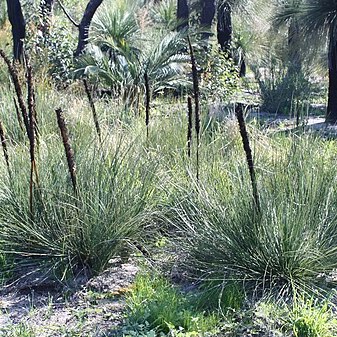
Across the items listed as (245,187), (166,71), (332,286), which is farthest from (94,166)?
(166,71)

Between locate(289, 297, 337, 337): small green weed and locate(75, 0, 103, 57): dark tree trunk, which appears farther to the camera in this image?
locate(75, 0, 103, 57): dark tree trunk

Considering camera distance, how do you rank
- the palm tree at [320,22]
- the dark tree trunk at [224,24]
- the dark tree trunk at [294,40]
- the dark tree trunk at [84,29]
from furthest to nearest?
the dark tree trunk at [224,24], the dark tree trunk at [84,29], the dark tree trunk at [294,40], the palm tree at [320,22]

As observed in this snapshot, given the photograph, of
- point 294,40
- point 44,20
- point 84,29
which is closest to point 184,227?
point 294,40

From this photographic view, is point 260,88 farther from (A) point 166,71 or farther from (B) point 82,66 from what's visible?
(B) point 82,66

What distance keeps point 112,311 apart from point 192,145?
5.84 feet

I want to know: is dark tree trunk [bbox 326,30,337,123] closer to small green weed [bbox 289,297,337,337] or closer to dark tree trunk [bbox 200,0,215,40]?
dark tree trunk [bbox 200,0,215,40]

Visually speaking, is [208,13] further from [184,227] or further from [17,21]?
[184,227]

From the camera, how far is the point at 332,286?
325 cm

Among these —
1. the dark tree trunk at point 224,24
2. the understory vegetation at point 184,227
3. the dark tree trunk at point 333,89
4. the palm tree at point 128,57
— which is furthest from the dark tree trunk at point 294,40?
the understory vegetation at point 184,227

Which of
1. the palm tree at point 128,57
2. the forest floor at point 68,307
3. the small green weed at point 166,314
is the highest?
the palm tree at point 128,57

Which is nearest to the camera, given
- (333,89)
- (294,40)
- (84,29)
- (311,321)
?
(311,321)

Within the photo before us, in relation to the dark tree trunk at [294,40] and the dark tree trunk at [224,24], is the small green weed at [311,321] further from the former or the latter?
the dark tree trunk at [224,24]

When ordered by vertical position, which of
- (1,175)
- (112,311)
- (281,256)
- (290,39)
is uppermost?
(290,39)

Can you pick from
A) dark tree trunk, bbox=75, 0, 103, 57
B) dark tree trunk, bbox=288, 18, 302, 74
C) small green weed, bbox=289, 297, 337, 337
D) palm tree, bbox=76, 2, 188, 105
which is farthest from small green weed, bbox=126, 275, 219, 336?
dark tree trunk, bbox=75, 0, 103, 57
